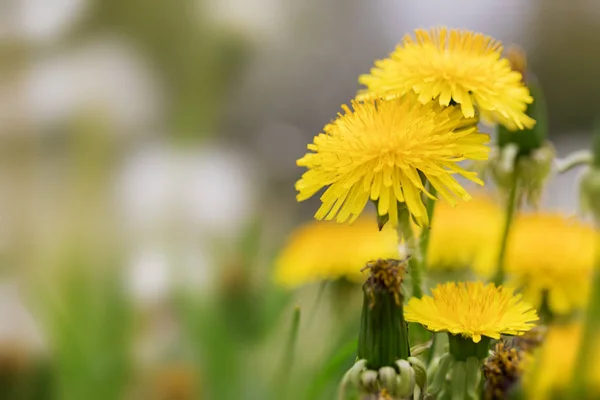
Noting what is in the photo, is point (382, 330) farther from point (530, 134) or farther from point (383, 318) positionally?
point (530, 134)

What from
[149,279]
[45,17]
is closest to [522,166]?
[149,279]

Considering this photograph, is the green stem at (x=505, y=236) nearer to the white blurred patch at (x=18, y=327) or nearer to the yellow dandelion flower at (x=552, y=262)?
the yellow dandelion flower at (x=552, y=262)

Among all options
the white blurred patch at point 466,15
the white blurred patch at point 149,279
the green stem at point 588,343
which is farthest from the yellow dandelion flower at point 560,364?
the white blurred patch at point 466,15

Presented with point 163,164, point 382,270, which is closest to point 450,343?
point 382,270

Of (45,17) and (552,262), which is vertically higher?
(45,17)

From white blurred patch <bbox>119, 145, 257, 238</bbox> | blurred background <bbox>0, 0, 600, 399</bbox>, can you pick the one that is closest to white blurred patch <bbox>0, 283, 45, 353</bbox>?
blurred background <bbox>0, 0, 600, 399</bbox>
